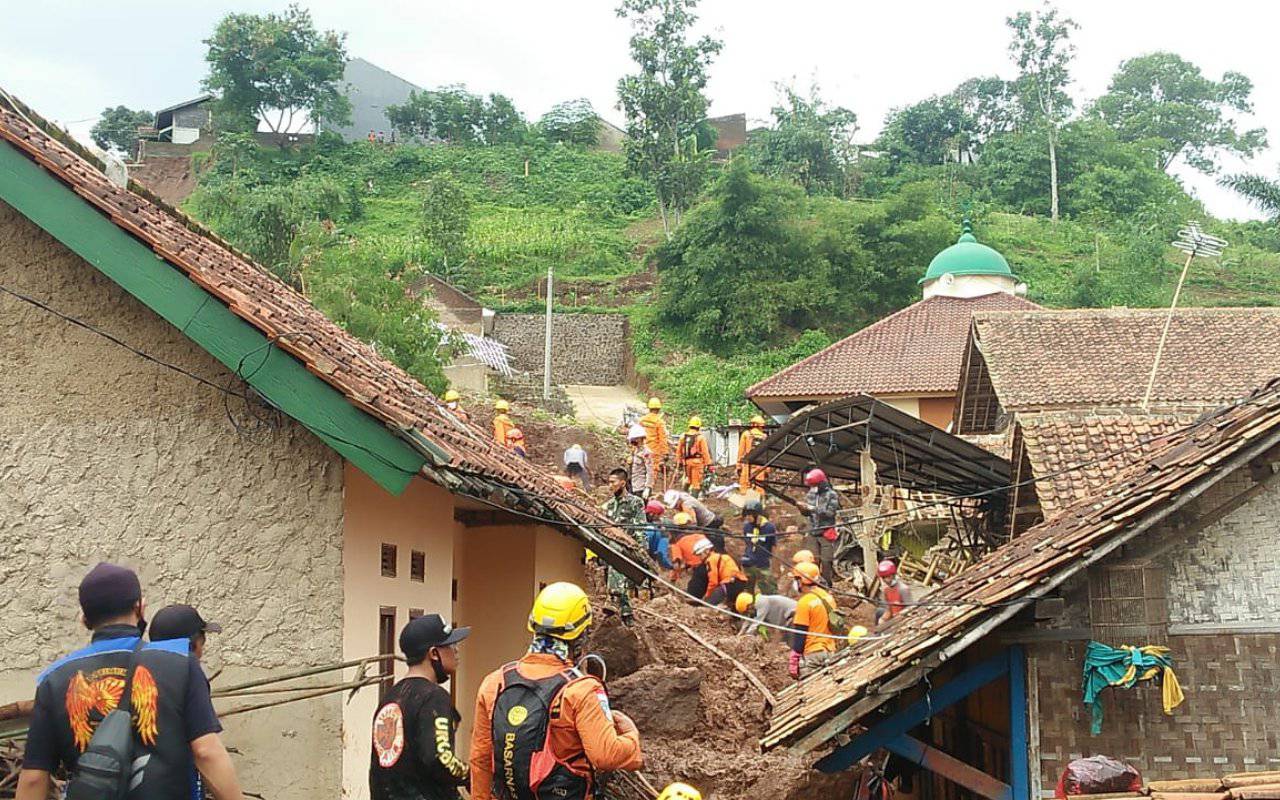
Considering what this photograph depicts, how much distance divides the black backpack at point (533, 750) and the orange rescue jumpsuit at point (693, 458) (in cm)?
2028

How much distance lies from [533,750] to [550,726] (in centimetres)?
12

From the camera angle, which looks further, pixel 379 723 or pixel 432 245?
pixel 432 245

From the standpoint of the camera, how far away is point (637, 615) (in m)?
16.6

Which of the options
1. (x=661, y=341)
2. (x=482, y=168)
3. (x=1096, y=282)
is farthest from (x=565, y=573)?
(x=482, y=168)

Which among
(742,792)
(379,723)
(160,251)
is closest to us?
(379,723)

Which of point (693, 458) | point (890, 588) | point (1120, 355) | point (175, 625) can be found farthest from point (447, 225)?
point (175, 625)

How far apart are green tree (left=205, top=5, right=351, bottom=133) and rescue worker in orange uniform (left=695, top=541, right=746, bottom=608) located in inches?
→ 2544

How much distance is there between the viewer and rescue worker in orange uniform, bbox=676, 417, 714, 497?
26.1 metres

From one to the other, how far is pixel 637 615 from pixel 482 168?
222 ft

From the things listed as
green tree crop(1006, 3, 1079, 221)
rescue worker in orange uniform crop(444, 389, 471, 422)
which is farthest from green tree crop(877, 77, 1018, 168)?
rescue worker in orange uniform crop(444, 389, 471, 422)

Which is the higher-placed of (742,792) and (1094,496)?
(1094,496)

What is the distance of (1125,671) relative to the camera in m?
8.34

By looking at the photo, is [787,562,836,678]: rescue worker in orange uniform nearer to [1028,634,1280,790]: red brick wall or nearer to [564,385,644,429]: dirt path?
[1028,634,1280,790]: red brick wall

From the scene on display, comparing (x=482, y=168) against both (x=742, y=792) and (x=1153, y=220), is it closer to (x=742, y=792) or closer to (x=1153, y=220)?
(x=1153, y=220)
